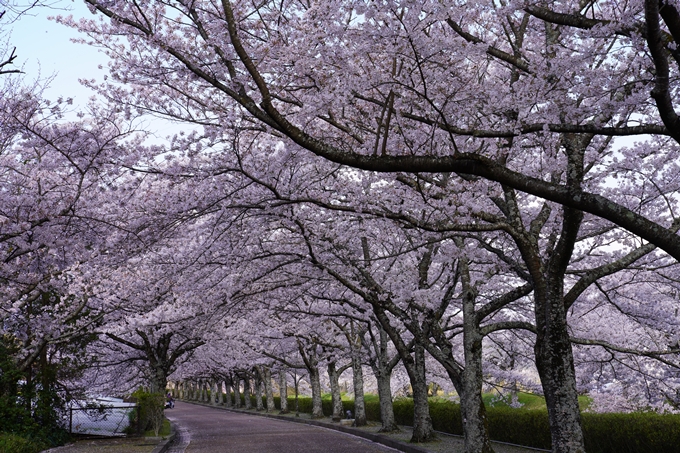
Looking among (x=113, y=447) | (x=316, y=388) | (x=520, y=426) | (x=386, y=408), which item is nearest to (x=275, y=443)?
(x=386, y=408)

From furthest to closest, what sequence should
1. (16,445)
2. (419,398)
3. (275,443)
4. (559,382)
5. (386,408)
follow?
(386,408)
(275,443)
(419,398)
(16,445)
(559,382)

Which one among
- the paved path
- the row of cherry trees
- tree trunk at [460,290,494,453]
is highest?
the row of cherry trees

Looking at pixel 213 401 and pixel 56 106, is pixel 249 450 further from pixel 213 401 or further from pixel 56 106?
pixel 213 401

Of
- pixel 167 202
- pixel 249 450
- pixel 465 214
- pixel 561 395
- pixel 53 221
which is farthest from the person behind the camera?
pixel 249 450

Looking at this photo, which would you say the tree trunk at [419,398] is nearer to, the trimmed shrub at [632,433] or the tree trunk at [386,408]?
the tree trunk at [386,408]

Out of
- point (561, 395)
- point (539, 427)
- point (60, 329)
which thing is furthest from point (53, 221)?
point (539, 427)

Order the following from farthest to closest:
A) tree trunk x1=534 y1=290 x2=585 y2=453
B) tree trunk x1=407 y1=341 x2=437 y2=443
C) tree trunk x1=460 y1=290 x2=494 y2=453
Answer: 1. tree trunk x1=407 y1=341 x2=437 y2=443
2. tree trunk x1=460 y1=290 x2=494 y2=453
3. tree trunk x1=534 y1=290 x2=585 y2=453

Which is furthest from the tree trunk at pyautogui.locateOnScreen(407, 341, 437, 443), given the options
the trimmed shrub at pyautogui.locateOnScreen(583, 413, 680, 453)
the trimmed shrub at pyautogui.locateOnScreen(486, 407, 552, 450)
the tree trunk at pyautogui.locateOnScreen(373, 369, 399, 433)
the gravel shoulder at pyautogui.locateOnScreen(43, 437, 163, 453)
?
the gravel shoulder at pyautogui.locateOnScreen(43, 437, 163, 453)

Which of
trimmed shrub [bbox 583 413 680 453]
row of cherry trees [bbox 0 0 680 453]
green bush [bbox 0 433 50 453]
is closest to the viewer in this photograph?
row of cherry trees [bbox 0 0 680 453]

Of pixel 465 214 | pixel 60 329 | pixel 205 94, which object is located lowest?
pixel 60 329

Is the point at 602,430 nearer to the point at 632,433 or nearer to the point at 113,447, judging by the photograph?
the point at 632,433

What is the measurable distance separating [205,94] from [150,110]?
3.71 feet

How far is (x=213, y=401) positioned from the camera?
242ft

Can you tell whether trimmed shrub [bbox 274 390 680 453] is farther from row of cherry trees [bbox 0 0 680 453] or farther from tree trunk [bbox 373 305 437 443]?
tree trunk [bbox 373 305 437 443]
